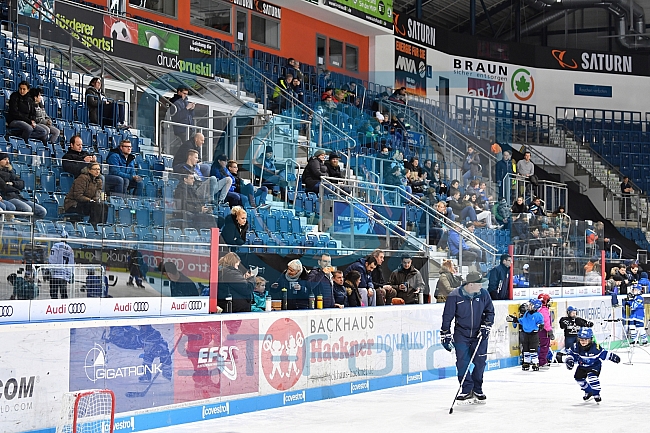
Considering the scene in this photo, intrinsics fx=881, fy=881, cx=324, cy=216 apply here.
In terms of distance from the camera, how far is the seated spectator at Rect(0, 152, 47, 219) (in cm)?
727

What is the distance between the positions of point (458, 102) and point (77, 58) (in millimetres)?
16877

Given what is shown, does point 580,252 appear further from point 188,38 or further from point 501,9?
point 501,9

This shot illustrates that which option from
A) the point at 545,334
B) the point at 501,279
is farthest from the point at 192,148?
the point at 545,334

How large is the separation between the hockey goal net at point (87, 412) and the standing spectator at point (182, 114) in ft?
23.9

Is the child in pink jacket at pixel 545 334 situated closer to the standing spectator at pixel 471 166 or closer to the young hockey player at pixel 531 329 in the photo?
the young hockey player at pixel 531 329

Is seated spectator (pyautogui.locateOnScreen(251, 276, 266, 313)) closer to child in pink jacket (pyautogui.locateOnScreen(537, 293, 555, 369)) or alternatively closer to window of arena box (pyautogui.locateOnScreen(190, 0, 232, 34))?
child in pink jacket (pyautogui.locateOnScreen(537, 293, 555, 369))

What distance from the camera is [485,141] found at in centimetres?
2548

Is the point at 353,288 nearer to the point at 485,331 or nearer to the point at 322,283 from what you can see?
the point at 322,283

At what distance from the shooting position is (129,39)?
16953mm

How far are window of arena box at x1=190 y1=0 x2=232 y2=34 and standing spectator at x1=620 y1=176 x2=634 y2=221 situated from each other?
14.1m

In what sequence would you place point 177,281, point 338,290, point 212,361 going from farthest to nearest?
point 338,290
point 212,361
point 177,281

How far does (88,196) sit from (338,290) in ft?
14.3

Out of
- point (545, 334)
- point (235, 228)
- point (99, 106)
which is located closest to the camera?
point (235, 228)

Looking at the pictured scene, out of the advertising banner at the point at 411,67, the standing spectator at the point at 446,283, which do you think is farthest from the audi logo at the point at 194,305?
the advertising banner at the point at 411,67
